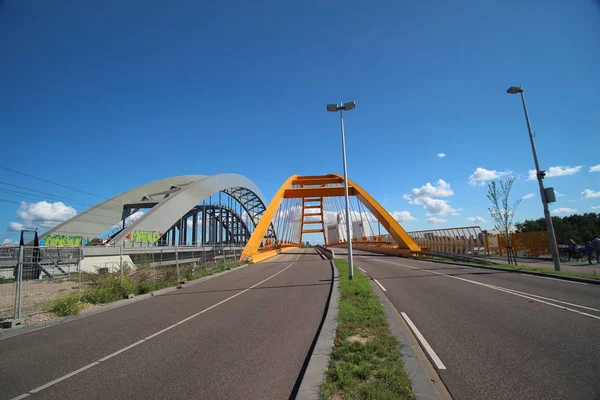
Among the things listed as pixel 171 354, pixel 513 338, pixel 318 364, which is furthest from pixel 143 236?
pixel 513 338

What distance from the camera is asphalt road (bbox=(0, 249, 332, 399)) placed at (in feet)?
12.6

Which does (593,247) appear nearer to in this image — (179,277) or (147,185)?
(179,277)

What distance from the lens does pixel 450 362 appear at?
410cm

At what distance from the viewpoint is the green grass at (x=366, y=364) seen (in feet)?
10.6

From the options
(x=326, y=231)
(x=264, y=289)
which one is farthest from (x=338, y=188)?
(x=326, y=231)

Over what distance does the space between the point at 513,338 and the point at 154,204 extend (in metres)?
51.4

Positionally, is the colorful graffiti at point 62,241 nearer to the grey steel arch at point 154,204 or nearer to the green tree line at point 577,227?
the grey steel arch at point 154,204

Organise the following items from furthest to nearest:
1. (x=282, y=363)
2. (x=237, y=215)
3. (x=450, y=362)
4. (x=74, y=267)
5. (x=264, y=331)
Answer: (x=237, y=215) → (x=74, y=267) → (x=264, y=331) → (x=282, y=363) → (x=450, y=362)

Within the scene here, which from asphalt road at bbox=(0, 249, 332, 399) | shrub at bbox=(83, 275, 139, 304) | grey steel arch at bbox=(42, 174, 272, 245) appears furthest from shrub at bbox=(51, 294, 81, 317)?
grey steel arch at bbox=(42, 174, 272, 245)

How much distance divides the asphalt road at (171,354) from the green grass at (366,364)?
58 centimetres

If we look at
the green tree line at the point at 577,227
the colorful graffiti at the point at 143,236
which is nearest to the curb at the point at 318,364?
the colorful graffiti at the point at 143,236

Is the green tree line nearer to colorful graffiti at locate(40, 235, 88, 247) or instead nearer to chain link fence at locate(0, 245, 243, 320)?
chain link fence at locate(0, 245, 243, 320)

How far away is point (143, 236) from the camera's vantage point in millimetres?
34781

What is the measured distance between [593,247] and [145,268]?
23.3m
